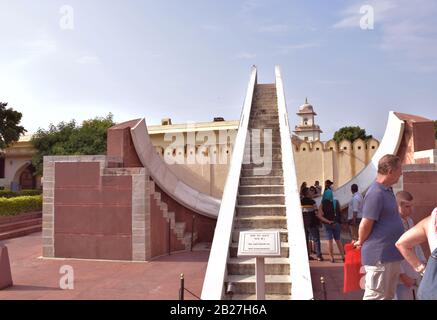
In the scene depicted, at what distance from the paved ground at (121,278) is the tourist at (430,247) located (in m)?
2.55

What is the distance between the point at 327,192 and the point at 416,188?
151 centimetres

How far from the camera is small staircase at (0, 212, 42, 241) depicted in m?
11.0

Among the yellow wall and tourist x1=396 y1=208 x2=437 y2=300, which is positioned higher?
the yellow wall

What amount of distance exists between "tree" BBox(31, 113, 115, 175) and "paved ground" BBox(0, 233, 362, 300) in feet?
40.7

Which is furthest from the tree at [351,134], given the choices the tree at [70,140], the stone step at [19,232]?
the stone step at [19,232]

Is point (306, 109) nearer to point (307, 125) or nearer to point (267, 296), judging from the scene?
point (307, 125)

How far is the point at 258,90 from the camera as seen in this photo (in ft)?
40.4

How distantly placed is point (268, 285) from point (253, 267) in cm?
39

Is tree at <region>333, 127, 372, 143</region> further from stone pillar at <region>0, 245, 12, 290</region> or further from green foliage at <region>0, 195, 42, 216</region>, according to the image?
stone pillar at <region>0, 245, 12, 290</region>

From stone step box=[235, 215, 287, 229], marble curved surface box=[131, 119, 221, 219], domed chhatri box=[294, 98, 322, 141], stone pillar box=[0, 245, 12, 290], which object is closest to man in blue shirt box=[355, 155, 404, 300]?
stone step box=[235, 215, 287, 229]

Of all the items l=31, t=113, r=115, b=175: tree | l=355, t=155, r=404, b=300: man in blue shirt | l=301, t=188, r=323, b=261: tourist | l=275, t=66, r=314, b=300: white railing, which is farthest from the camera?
l=31, t=113, r=115, b=175: tree

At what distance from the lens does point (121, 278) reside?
6.27 meters
